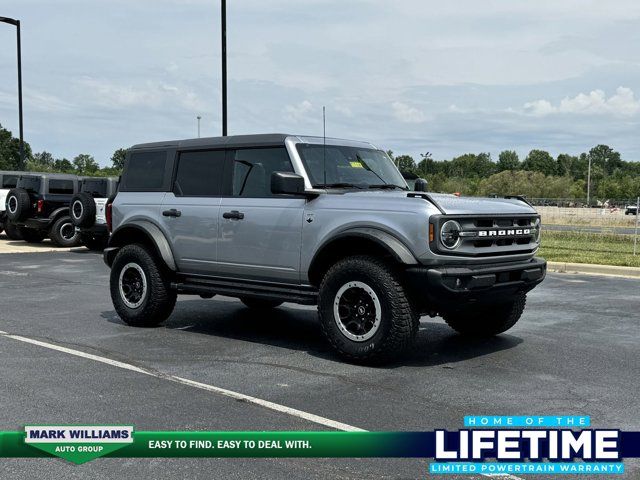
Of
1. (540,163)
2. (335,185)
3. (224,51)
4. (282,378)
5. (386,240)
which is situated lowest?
(282,378)

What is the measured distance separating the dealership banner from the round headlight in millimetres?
2072

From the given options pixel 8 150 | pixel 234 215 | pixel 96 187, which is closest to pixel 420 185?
pixel 234 215

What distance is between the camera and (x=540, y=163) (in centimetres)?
14612

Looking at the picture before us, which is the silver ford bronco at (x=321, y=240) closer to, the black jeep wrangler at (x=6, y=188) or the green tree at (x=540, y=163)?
the black jeep wrangler at (x=6, y=188)

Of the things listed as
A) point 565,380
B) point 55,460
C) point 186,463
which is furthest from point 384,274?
point 55,460

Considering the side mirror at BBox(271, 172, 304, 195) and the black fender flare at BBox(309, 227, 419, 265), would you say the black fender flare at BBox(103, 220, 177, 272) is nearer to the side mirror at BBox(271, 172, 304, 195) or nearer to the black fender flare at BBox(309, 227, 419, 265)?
the side mirror at BBox(271, 172, 304, 195)

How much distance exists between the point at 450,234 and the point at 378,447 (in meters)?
2.50

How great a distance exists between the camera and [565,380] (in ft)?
19.6

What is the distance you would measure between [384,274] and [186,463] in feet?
8.66

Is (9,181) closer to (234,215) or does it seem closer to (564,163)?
(234,215)

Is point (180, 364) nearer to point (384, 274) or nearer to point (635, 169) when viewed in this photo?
point (384, 274)

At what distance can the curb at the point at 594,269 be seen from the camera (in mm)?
14161

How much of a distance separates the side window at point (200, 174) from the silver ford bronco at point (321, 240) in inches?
0.6

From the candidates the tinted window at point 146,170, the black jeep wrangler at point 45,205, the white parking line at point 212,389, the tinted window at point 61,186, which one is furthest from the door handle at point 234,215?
the tinted window at point 61,186
